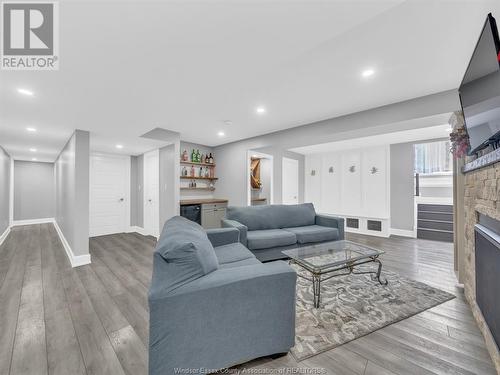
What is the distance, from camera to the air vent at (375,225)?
210 inches

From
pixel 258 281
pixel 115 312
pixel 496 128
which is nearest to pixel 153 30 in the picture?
pixel 258 281

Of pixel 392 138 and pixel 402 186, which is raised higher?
pixel 392 138

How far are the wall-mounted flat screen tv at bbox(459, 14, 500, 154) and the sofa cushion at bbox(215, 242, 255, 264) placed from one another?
6.96 ft

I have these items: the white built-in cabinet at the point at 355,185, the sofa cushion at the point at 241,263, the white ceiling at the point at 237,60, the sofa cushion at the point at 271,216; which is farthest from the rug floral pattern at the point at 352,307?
the white built-in cabinet at the point at 355,185

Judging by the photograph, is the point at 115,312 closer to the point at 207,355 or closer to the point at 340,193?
the point at 207,355

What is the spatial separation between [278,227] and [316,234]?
656mm

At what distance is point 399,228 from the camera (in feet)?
17.4

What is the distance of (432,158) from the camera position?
5.18 metres

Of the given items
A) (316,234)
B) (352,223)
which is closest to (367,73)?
(316,234)

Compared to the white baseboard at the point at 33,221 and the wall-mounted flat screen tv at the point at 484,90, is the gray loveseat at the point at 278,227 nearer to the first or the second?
the wall-mounted flat screen tv at the point at 484,90

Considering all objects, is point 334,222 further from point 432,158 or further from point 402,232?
point 432,158

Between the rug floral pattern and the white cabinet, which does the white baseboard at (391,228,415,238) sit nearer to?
the rug floral pattern

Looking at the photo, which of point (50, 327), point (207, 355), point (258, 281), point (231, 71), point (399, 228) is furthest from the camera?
point (399, 228)

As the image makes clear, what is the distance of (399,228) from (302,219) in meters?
3.06
